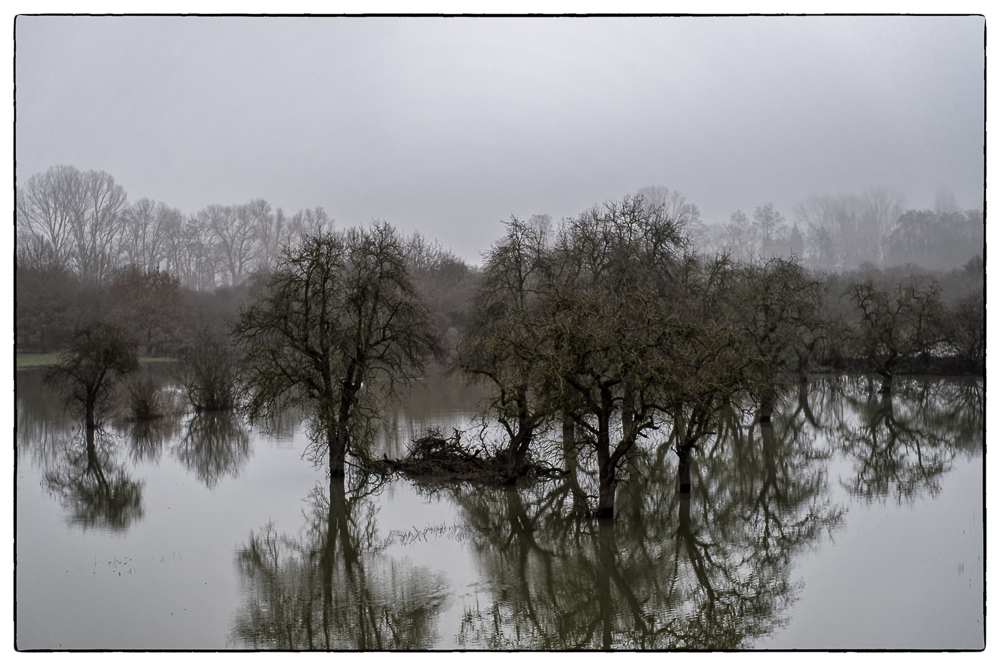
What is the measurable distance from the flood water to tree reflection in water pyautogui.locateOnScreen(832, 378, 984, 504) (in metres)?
0.14

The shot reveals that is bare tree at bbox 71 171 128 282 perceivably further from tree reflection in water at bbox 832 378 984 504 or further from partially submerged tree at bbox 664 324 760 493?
tree reflection in water at bbox 832 378 984 504

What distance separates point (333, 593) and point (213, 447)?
42.6ft

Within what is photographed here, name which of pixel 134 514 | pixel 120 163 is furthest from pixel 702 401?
pixel 120 163

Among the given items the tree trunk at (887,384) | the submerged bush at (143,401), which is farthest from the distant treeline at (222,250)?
the tree trunk at (887,384)

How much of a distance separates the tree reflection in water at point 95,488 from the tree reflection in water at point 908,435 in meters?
13.3

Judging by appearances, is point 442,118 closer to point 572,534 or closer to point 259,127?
point 259,127

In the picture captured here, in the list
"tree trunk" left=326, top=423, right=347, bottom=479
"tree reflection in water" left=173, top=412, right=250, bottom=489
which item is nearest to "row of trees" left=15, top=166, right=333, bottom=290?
"tree reflection in water" left=173, top=412, right=250, bottom=489

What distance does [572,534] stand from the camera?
1387 centimetres

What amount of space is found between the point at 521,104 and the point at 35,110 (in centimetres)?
1116

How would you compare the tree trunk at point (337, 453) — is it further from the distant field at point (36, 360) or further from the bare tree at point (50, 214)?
the bare tree at point (50, 214)

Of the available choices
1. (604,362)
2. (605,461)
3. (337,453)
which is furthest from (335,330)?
(605,461)

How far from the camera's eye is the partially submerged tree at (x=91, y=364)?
23.2 metres

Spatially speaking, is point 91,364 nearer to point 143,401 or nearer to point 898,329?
point 143,401

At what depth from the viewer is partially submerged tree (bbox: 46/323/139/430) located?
23.2 m
